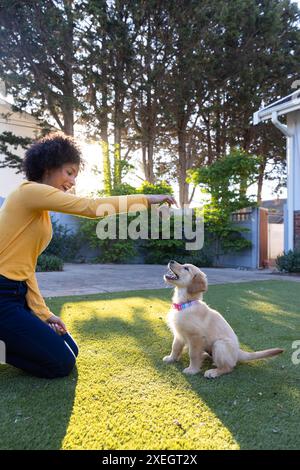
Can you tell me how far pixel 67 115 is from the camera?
15727mm

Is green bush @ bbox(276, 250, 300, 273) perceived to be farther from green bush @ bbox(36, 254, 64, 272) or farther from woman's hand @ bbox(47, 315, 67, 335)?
woman's hand @ bbox(47, 315, 67, 335)

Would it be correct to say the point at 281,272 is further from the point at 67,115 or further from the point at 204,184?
the point at 67,115

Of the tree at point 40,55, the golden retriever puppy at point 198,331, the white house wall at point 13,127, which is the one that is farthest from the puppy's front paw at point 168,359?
the white house wall at point 13,127

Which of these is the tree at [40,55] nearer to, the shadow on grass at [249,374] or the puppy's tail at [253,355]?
the shadow on grass at [249,374]

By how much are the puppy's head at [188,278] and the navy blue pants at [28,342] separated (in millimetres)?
1039

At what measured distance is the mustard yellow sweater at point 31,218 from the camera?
8.05 feet

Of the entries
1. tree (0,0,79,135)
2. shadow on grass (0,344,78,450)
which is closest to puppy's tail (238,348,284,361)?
shadow on grass (0,344,78,450)

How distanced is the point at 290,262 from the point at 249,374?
304 inches

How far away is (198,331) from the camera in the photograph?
9.40 ft

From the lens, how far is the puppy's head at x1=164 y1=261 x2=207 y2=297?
3.04 m

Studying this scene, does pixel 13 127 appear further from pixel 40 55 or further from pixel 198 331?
pixel 198 331

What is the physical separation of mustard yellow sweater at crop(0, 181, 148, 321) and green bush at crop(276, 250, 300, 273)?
27.4ft

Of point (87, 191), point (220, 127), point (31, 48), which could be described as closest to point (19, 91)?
point (31, 48)
